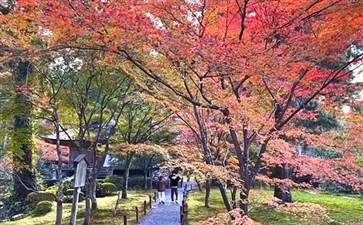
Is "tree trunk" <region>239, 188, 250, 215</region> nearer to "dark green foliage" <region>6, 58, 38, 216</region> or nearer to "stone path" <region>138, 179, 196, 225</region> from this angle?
"stone path" <region>138, 179, 196, 225</region>

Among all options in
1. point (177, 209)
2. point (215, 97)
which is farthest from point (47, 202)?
point (215, 97)

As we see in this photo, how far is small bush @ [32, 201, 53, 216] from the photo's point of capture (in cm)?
1248

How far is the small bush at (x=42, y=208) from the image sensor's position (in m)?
12.5

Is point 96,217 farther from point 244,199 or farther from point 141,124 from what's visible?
point 244,199

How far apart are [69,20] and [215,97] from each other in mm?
2604

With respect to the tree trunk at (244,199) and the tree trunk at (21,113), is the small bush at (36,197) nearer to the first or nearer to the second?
the tree trunk at (21,113)

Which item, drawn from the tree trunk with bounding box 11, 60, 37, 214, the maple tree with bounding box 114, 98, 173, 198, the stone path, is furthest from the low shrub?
the tree trunk with bounding box 11, 60, 37, 214

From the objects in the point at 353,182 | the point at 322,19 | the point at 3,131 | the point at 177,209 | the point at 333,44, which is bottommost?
the point at 177,209

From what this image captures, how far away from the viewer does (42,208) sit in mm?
12609

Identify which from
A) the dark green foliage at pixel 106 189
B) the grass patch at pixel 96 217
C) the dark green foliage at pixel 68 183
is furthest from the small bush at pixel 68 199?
the dark green foliage at pixel 106 189

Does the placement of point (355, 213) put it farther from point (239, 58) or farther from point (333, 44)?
point (239, 58)

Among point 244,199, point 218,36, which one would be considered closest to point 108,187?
point 244,199

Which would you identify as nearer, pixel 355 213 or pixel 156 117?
pixel 355 213

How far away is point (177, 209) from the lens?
1302 cm
